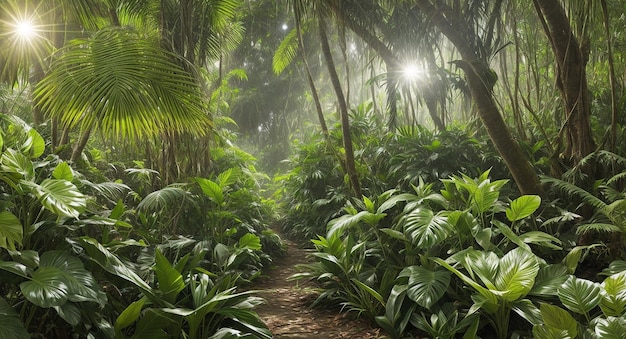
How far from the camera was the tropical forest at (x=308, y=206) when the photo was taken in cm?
224

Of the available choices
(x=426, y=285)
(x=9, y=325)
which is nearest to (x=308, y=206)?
(x=426, y=285)

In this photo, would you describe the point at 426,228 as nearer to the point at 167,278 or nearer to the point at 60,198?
the point at 167,278

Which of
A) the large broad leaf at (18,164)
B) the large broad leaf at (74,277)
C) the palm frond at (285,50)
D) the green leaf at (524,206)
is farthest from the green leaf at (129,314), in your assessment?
the palm frond at (285,50)

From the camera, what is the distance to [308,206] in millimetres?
6645

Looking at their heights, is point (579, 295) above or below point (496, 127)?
below

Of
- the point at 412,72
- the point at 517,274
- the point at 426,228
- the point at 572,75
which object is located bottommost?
the point at 517,274

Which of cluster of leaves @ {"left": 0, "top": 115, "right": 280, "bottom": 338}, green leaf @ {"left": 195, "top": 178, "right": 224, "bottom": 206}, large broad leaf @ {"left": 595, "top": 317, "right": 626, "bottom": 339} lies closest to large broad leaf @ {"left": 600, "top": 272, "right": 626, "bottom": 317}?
large broad leaf @ {"left": 595, "top": 317, "right": 626, "bottom": 339}

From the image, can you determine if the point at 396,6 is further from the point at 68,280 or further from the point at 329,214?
the point at 68,280

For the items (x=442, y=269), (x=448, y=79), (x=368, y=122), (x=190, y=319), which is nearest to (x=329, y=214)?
(x=368, y=122)

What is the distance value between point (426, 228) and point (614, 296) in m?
1.12

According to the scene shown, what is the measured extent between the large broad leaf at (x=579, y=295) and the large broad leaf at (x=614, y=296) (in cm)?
4

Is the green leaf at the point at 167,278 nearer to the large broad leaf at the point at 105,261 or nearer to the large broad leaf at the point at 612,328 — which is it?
the large broad leaf at the point at 105,261

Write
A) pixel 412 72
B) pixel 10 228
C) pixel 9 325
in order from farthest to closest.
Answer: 1. pixel 412 72
2. pixel 10 228
3. pixel 9 325

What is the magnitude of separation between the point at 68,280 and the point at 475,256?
94.4 inches
